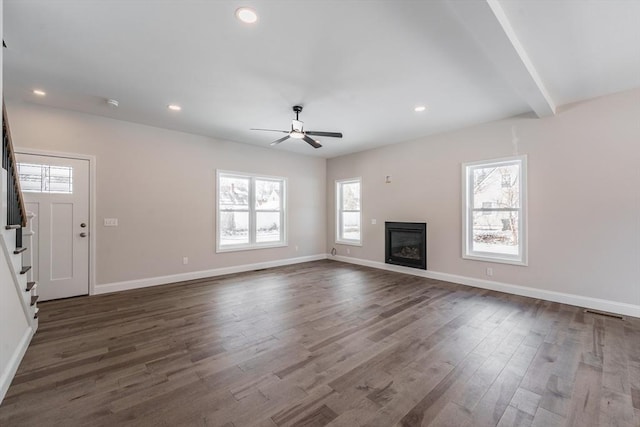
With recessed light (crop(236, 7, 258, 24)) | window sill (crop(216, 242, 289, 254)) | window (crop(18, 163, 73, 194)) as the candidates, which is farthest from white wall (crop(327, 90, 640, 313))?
window (crop(18, 163, 73, 194))

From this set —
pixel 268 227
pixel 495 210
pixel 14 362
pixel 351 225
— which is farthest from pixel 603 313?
pixel 14 362

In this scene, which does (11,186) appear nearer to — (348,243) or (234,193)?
(234,193)

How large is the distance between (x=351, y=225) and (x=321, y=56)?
479cm

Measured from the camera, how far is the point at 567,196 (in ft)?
12.2

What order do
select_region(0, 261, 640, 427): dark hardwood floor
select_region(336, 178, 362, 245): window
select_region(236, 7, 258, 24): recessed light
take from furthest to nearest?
select_region(336, 178, 362, 245): window < select_region(236, 7, 258, 24): recessed light < select_region(0, 261, 640, 427): dark hardwood floor

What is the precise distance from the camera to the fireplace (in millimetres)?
5219

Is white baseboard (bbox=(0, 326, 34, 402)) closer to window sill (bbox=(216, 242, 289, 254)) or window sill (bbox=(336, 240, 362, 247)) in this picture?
window sill (bbox=(216, 242, 289, 254))

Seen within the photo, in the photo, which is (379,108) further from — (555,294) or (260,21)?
(555,294)

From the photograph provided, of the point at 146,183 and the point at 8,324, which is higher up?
the point at 146,183

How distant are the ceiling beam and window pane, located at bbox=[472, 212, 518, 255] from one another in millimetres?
1863

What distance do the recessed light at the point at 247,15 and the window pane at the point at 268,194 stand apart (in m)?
4.14

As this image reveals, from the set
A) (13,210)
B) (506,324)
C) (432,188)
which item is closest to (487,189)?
(432,188)

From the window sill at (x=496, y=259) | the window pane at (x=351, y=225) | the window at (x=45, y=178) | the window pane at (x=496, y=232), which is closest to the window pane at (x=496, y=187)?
the window pane at (x=496, y=232)

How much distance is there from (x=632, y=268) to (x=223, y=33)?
527 centimetres
